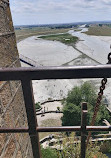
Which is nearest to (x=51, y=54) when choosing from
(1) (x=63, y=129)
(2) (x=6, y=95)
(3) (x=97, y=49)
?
(3) (x=97, y=49)

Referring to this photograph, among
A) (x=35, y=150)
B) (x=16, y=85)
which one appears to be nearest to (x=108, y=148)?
(x=16, y=85)

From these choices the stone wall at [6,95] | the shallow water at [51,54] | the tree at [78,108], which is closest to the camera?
the stone wall at [6,95]

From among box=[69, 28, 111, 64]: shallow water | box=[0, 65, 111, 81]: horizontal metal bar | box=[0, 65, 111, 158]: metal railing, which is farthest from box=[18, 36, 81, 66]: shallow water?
box=[0, 65, 111, 81]: horizontal metal bar

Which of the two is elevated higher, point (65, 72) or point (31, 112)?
point (65, 72)

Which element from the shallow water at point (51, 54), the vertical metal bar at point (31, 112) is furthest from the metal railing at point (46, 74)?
the shallow water at point (51, 54)

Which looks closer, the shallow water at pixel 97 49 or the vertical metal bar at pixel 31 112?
the vertical metal bar at pixel 31 112

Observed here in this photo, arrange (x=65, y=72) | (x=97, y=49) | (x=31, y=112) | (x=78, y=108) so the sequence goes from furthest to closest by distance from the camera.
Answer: (x=97, y=49), (x=78, y=108), (x=31, y=112), (x=65, y=72)

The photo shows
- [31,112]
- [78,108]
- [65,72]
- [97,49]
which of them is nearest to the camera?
[65,72]

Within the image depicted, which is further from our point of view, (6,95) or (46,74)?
(6,95)

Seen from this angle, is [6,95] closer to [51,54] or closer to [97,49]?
[51,54]

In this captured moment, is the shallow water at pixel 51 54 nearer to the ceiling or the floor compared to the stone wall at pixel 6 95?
nearer to the floor

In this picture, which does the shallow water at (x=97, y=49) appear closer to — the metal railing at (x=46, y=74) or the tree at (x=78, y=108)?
the tree at (x=78, y=108)
